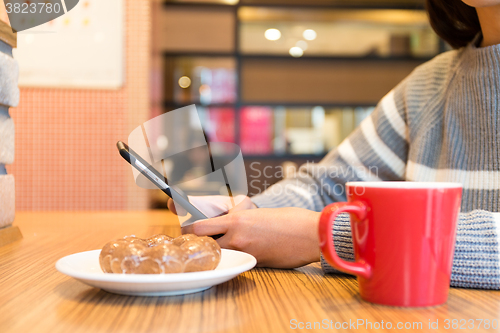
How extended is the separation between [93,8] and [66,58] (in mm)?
284

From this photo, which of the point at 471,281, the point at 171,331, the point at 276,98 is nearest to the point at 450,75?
the point at 471,281

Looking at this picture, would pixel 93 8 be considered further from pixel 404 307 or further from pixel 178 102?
pixel 404 307

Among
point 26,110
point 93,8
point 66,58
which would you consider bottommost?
point 26,110

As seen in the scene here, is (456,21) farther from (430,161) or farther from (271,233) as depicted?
(271,233)

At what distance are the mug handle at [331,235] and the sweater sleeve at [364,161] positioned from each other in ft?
1.65

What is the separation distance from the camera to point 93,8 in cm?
200

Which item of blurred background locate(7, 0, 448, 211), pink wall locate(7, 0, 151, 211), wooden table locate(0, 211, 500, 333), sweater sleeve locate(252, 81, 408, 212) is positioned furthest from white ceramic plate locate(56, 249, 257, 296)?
blurred background locate(7, 0, 448, 211)

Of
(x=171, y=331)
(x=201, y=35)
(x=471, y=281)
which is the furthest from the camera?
(x=201, y=35)

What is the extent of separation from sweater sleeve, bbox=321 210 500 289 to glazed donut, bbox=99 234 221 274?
162 millimetres

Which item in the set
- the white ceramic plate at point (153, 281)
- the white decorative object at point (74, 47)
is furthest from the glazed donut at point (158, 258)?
the white decorative object at point (74, 47)

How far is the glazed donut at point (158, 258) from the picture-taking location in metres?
0.34

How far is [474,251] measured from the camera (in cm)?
42

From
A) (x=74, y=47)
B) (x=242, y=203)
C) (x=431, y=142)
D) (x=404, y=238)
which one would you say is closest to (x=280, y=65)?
(x=74, y=47)

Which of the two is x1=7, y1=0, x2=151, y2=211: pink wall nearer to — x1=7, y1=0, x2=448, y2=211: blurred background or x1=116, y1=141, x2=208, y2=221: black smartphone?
x1=7, y1=0, x2=448, y2=211: blurred background
